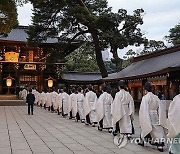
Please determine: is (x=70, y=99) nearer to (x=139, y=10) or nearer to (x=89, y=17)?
(x=89, y=17)

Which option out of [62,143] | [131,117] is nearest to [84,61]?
[131,117]

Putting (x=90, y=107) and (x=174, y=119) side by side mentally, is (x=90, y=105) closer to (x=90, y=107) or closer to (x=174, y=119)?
(x=90, y=107)

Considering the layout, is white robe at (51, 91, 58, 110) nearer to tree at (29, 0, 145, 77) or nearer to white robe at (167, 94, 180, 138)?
tree at (29, 0, 145, 77)

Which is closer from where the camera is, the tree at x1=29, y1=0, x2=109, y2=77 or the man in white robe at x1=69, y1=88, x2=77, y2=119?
the man in white robe at x1=69, y1=88, x2=77, y2=119

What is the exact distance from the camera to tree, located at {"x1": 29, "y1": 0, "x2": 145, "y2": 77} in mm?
23906

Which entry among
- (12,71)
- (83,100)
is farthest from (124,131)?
(12,71)

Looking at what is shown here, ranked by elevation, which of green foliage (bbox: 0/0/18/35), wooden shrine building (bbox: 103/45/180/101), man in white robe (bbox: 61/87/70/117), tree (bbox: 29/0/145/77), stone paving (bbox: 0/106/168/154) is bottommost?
stone paving (bbox: 0/106/168/154)

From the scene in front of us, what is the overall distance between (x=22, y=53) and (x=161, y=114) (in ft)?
97.9

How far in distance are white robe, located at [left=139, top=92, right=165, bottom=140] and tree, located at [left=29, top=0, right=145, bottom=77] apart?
16.3m

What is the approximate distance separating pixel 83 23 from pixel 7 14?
11.4 meters

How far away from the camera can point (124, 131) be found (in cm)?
855

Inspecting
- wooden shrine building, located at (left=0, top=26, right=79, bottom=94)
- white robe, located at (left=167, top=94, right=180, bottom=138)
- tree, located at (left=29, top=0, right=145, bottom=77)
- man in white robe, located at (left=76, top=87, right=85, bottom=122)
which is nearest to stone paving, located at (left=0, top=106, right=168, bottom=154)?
white robe, located at (left=167, top=94, right=180, bottom=138)

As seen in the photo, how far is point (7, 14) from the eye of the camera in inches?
583

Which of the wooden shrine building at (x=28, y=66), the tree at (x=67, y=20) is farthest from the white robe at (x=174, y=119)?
the wooden shrine building at (x=28, y=66)
